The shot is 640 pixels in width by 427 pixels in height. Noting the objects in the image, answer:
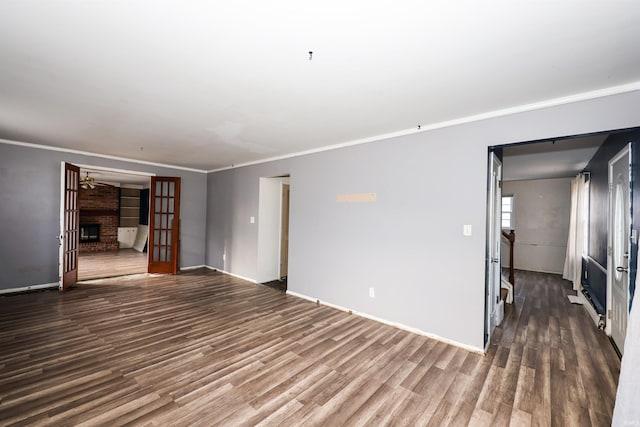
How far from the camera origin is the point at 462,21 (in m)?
1.50

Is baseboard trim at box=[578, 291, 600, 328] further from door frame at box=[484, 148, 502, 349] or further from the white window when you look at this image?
the white window

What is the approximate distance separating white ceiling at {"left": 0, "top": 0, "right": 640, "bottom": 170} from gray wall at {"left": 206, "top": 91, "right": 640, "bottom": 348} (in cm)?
27

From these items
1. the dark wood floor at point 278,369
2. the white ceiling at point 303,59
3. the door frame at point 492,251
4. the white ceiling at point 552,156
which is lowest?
the dark wood floor at point 278,369

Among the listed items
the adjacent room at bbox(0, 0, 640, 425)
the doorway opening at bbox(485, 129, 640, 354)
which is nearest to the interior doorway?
the adjacent room at bbox(0, 0, 640, 425)

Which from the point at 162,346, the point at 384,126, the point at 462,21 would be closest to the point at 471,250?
the point at 384,126

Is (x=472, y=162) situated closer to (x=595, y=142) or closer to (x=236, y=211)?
(x=595, y=142)

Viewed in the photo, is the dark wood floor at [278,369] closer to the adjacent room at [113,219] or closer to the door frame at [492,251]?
the door frame at [492,251]

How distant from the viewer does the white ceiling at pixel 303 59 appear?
1455mm

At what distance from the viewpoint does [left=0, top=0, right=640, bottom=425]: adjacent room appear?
5.41 feet

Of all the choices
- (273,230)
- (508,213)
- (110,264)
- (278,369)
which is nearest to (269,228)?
(273,230)

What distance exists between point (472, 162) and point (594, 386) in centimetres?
218

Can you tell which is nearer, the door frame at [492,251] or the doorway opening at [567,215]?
the door frame at [492,251]

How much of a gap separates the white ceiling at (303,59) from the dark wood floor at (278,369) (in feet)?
8.05

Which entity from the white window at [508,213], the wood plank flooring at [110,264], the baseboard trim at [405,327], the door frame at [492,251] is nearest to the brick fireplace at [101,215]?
the wood plank flooring at [110,264]
